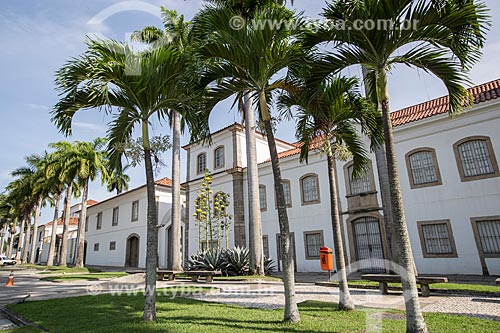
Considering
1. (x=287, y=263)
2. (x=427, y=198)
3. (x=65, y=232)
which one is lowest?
(x=287, y=263)

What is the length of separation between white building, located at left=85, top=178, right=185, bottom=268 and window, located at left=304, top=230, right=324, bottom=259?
10.5 meters

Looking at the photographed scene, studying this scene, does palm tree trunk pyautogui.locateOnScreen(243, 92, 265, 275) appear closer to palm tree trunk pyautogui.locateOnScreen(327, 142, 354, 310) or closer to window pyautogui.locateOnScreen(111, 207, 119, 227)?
palm tree trunk pyautogui.locateOnScreen(327, 142, 354, 310)

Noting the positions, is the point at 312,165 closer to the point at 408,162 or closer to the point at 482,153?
the point at 408,162

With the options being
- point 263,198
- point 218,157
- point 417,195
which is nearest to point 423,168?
point 417,195

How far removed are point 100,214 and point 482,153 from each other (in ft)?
111

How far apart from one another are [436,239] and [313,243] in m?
5.80

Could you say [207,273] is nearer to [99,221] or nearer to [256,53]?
[256,53]

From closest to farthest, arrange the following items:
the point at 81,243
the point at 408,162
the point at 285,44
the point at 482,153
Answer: the point at 285,44
the point at 482,153
the point at 408,162
the point at 81,243

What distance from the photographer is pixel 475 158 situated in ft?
38.4

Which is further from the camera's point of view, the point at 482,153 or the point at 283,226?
the point at 482,153

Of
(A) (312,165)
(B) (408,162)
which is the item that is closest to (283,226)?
(B) (408,162)

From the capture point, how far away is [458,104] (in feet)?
17.4

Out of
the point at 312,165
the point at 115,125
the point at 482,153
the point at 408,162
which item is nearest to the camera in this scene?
the point at 115,125

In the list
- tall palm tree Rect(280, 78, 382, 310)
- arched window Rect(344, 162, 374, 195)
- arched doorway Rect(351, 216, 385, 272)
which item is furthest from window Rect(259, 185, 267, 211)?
tall palm tree Rect(280, 78, 382, 310)
